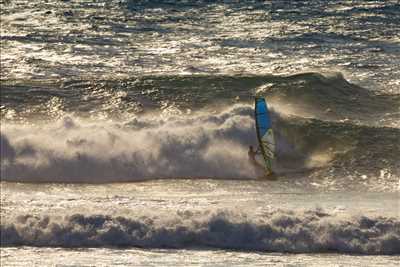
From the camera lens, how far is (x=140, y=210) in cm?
1568

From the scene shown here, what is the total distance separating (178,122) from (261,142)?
2.45 meters

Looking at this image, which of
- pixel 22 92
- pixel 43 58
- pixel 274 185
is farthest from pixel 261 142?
pixel 43 58

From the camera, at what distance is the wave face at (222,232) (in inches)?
565

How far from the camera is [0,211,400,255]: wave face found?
14.4 metres

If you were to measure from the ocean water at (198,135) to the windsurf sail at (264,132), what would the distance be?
36cm

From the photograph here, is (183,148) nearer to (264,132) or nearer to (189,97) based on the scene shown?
(264,132)

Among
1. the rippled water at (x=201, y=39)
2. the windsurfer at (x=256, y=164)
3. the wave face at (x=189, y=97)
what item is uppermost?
the rippled water at (x=201, y=39)

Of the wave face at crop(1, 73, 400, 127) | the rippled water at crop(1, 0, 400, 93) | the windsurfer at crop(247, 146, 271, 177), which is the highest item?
the rippled water at crop(1, 0, 400, 93)

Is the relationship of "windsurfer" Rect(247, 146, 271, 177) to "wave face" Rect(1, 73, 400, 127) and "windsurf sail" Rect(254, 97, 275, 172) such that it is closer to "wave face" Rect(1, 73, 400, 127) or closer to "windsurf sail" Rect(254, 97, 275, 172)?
"windsurf sail" Rect(254, 97, 275, 172)

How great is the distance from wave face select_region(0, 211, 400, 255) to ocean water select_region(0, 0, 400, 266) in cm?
3

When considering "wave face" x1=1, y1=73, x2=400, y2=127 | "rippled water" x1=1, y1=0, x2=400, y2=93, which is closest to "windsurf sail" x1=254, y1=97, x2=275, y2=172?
"wave face" x1=1, y1=73, x2=400, y2=127

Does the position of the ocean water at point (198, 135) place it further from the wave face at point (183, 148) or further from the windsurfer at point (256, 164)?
the windsurfer at point (256, 164)

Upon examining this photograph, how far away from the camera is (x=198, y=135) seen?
66.8 ft

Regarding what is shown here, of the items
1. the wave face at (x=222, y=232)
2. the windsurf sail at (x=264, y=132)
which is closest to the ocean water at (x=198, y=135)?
the wave face at (x=222, y=232)
